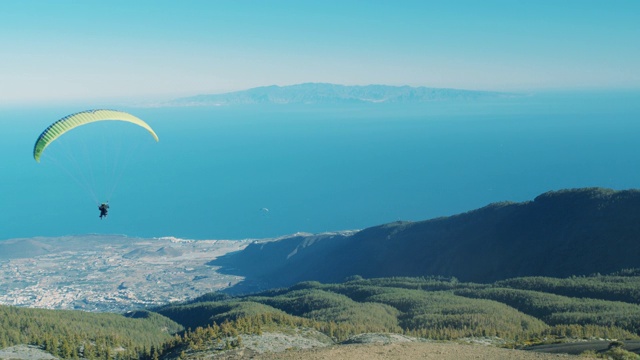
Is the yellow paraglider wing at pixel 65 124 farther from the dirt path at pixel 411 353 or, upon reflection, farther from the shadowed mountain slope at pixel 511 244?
the shadowed mountain slope at pixel 511 244

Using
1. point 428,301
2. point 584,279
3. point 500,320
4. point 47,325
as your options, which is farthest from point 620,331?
point 47,325

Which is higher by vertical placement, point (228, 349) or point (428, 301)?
point (228, 349)

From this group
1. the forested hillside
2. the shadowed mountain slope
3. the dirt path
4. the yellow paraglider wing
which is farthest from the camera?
the shadowed mountain slope

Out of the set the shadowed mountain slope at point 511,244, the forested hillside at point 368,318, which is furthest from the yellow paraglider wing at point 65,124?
the shadowed mountain slope at point 511,244

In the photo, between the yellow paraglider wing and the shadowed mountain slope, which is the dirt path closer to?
the yellow paraglider wing

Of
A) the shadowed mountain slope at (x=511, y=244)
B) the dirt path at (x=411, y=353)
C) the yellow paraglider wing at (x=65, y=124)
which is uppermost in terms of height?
the yellow paraglider wing at (x=65, y=124)

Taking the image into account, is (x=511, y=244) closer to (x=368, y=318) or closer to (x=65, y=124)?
(x=368, y=318)

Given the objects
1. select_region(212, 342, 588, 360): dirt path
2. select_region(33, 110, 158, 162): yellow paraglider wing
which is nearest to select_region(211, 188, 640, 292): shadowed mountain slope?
select_region(212, 342, 588, 360): dirt path

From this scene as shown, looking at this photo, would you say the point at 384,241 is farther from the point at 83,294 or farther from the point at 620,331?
the point at 620,331

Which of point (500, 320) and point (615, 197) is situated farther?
point (615, 197)
